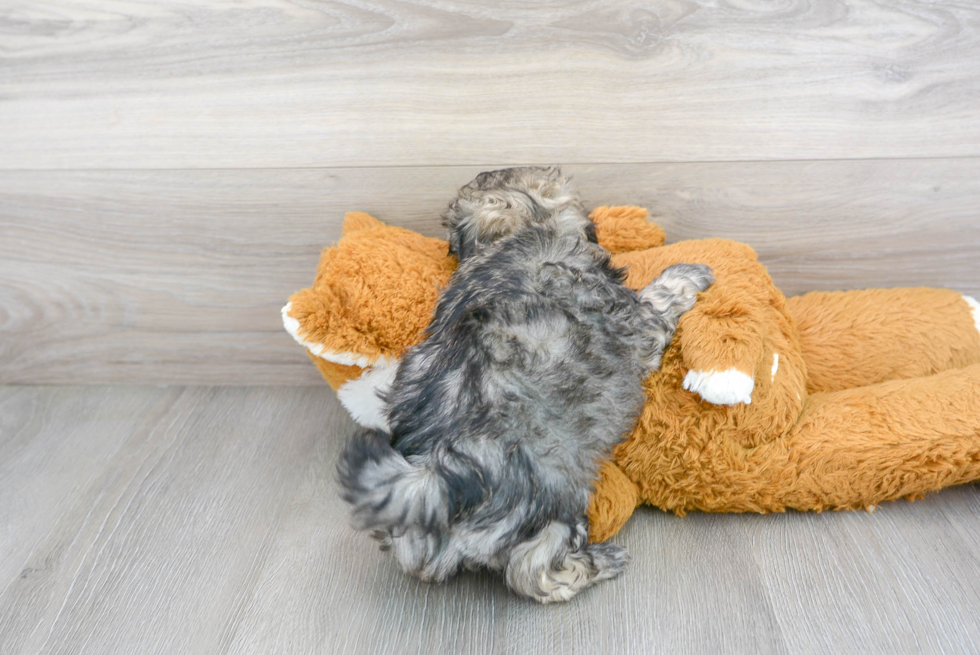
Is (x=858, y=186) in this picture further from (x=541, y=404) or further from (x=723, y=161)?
(x=541, y=404)

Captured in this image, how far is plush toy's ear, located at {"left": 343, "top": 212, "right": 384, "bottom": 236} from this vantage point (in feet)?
5.51

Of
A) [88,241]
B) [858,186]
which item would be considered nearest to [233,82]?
[88,241]

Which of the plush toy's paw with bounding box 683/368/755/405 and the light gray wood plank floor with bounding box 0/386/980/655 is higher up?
the plush toy's paw with bounding box 683/368/755/405

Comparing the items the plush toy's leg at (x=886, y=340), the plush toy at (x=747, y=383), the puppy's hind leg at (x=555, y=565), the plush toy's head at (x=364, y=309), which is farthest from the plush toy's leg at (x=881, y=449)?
the plush toy's head at (x=364, y=309)

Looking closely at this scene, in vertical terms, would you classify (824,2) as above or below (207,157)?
above

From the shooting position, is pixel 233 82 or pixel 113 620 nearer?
pixel 113 620

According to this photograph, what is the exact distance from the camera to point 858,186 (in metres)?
1.72

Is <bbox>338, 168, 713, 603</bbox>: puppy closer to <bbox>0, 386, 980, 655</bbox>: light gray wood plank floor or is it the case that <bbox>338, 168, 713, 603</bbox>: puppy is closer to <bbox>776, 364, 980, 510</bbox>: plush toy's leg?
<bbox>0, 386, 980, 655</bbox>: light gray wood plank floor

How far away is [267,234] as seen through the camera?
1.86 m

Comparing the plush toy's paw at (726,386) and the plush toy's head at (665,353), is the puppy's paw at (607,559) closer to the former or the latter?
the plush toy's head at (665,353)

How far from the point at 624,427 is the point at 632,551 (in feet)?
0.83

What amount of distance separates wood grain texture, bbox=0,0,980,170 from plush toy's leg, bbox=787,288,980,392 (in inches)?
15.1

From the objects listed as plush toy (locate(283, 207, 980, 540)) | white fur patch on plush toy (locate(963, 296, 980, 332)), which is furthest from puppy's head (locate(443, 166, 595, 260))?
white fur patch on plush toy (locate(963, 296, 980, 332))

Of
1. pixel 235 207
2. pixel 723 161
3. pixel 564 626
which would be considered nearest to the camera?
pixel 564 626
